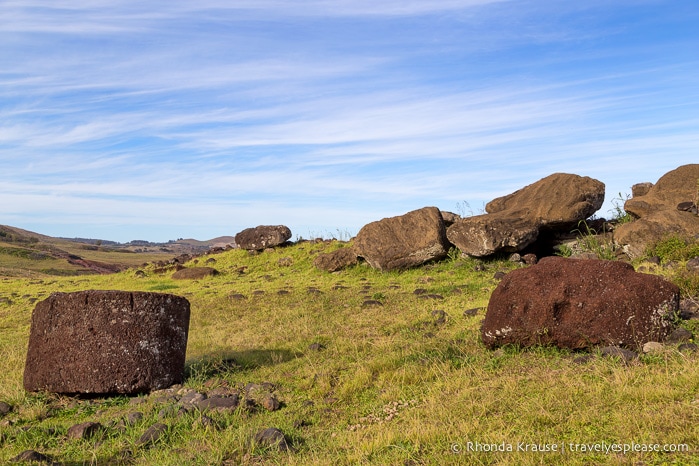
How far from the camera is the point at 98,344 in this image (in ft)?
28.2

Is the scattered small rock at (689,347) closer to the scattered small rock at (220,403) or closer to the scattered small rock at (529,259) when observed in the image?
the scattered small rock at (220,403)

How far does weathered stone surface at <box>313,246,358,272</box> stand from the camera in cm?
2033

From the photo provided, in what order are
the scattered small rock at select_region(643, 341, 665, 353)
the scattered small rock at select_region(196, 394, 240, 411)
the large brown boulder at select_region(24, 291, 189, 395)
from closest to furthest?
1. the scattered small rock at select_region(196, 394, 240, 411)
2. the scattered small rock at select_region(643, 341, 665, 353)
3. the large brown boulder at select_region(24, 291, 189, 395)

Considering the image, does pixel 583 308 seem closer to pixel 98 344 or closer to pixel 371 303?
pixel 371 303

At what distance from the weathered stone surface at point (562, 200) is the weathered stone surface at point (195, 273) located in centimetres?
1131

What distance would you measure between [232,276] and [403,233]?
23.7 feet

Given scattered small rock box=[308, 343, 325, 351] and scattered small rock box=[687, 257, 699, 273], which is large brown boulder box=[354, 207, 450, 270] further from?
scattered small rock box=[308, 343, 325, 351]

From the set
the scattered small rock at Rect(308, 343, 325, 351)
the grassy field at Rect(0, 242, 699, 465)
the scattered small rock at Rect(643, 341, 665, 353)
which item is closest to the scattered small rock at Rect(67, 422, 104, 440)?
the grassy field at Rect(0, 242, 699, 465)

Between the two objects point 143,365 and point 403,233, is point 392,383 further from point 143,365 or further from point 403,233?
point 403,233

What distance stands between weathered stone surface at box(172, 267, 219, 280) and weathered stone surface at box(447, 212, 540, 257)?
1011 centimetres

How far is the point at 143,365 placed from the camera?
8.70 metres

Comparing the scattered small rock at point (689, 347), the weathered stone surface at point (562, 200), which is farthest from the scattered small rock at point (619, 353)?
the weathered stone surface at point (562, 200)

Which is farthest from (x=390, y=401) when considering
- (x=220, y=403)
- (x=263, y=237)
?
(x=263, y=237)

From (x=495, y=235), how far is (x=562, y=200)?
8.25 ft
